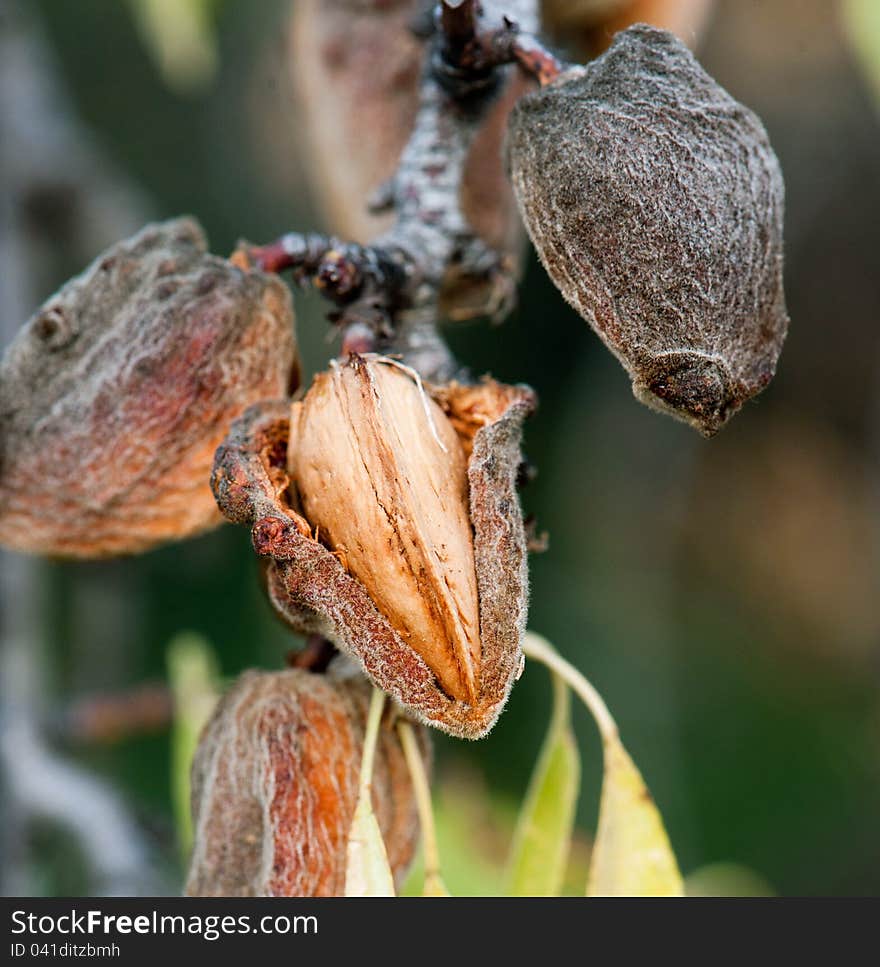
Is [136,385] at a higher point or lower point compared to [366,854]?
higher

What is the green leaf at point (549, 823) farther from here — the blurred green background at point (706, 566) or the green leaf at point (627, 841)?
Answer: the blurred green background at point (706, 566)

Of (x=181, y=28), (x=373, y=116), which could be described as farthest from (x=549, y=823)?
(x=181, y=28)

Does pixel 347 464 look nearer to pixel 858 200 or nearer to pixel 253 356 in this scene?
pixel 253 356

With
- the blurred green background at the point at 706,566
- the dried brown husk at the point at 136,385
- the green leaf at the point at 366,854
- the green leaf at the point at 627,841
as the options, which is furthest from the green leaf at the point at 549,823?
the blurred green background at the point at 706,566

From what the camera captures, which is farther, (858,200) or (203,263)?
(858,200)

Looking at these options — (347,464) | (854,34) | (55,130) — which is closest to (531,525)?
(347,464)

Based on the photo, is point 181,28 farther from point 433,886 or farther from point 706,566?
point 706,566
